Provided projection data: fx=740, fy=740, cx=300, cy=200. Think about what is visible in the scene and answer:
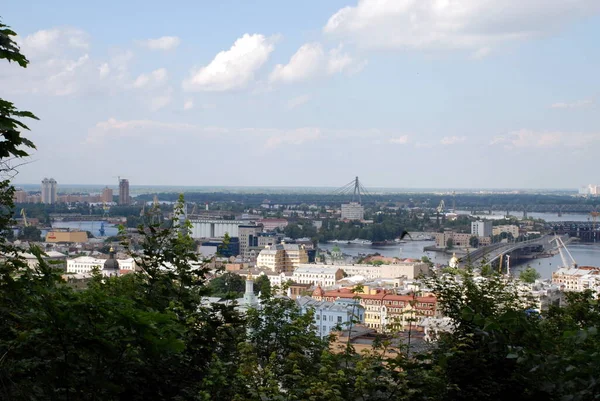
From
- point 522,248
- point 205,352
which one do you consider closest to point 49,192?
point 522,248

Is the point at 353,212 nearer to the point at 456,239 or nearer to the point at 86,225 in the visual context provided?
the point at 456,239

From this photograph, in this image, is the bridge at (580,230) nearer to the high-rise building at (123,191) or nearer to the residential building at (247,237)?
the residential building at (247,237)

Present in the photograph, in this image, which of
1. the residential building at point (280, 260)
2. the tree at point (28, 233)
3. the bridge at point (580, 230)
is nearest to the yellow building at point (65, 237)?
the tree at point (28, 233)

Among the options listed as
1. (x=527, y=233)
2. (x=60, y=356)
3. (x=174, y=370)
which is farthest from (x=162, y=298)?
(x=527, y=233)

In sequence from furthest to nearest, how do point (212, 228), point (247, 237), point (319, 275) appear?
point (212, 228) → point (247, 237) → point (319, 275)

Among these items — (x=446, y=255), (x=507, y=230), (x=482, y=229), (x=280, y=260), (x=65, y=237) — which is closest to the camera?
(x=280, y=260)

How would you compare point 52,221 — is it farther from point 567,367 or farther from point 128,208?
point 567,367
